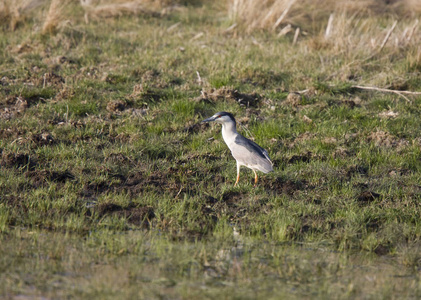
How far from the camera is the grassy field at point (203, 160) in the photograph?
465cm

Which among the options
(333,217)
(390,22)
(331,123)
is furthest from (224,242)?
(390,22)

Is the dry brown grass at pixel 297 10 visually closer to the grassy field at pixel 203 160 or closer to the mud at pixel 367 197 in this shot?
the grassy field at pixel 203 160

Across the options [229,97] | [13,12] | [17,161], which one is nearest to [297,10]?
[229,97]

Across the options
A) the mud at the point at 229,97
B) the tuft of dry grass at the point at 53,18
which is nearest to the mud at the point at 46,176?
the mud at the point at 229,97

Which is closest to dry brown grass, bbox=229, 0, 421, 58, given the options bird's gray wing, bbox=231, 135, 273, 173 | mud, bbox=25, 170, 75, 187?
bird's gray wing, bbox=231, 135, 273, 173

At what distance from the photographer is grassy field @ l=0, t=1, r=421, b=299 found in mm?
4652

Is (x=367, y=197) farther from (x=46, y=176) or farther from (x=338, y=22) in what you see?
(x=338, y=22)

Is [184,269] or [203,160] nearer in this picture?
[184,269]

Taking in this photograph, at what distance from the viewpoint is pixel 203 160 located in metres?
7.29

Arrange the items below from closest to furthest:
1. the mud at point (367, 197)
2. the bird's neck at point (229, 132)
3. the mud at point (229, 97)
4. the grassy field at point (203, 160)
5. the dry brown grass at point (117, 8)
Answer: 1. the grassy field at point (203, 160)
2. the mud at point (367, 197)
3. the bird's neck at point (229, 132)
4. the mud at point (229, 97)
5. the dry brown grass at point (117, 8)

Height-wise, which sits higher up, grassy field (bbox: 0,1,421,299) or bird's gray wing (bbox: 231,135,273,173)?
bird's gray wing (bbox: 231,135,273,173)

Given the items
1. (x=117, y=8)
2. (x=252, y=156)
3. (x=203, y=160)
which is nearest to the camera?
(x=252, y=156)

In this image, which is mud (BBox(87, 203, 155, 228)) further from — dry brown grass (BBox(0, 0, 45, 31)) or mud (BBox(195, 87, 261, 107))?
dry brown grass (BBox(0, 0, 45, 31))

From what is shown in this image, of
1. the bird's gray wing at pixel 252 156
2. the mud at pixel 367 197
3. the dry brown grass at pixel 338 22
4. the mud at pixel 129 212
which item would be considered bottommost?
the mud at pixel 129 212
